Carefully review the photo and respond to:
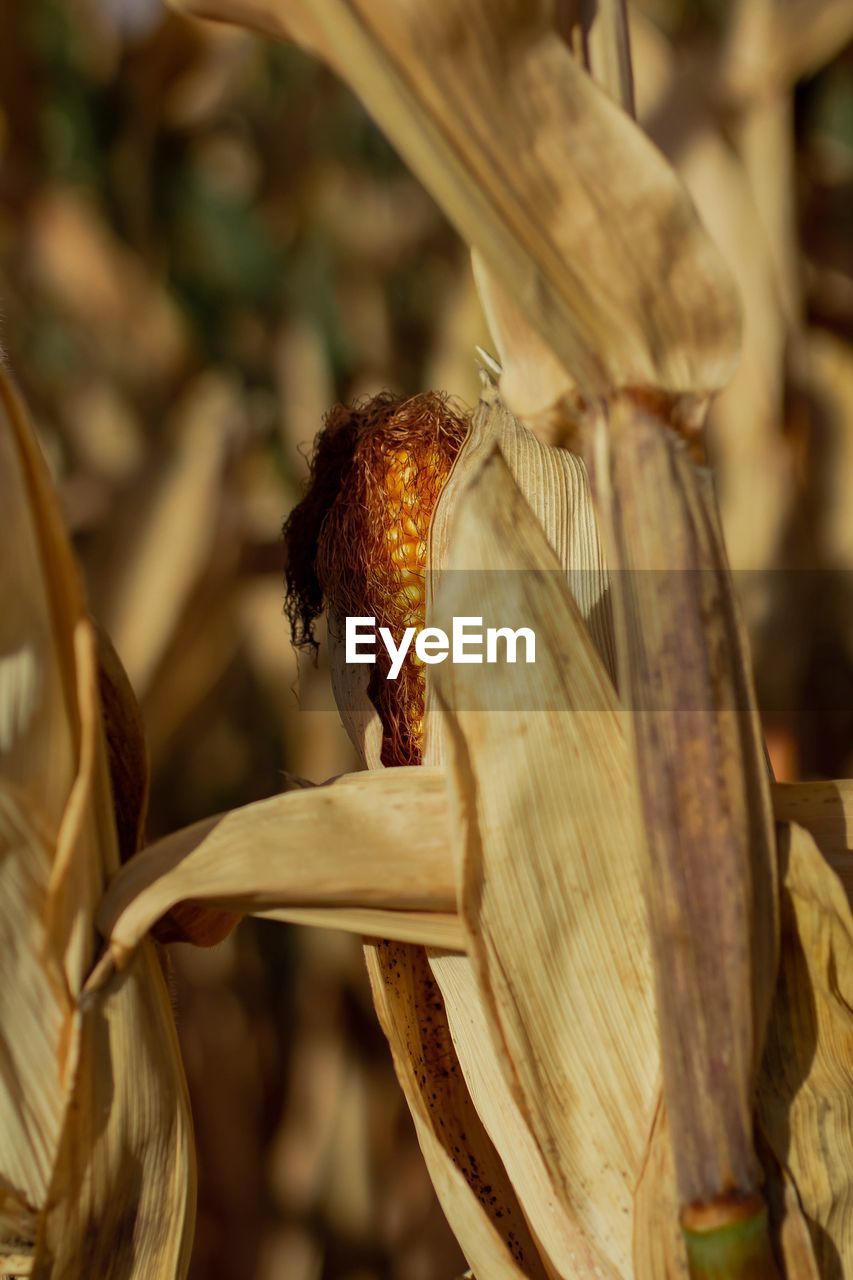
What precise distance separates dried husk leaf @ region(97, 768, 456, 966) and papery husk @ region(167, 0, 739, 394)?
0.13 metres

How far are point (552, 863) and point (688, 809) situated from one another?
6cm

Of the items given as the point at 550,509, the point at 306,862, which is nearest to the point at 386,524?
the point at 550,509

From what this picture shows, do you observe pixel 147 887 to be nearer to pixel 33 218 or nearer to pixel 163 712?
pixel 163 712

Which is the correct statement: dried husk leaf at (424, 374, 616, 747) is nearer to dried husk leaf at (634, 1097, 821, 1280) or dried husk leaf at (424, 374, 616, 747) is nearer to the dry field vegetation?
the dry field vegetation

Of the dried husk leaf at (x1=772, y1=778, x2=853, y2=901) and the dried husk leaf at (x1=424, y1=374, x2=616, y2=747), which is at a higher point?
the dried husk leaf at (x1=424, y1=374, x2=616, y2=747)

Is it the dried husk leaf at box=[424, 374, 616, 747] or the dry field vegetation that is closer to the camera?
the dry field vegetation

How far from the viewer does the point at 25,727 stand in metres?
0.32

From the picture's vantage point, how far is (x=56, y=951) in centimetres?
32

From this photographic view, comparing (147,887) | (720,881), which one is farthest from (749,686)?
(147,887)

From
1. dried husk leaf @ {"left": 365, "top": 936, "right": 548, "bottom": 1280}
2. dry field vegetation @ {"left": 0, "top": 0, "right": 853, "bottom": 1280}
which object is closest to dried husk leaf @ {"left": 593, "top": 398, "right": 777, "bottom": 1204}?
dry field vegetation @ {"left": 0, "top": 0, "right": 853, "bottom": 1280}

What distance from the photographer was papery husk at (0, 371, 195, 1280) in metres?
0.32

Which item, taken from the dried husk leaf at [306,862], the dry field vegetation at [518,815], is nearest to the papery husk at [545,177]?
the dry field vegetation at [518,815]

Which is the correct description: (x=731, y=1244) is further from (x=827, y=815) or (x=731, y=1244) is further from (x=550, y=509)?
(x=550, y=509)

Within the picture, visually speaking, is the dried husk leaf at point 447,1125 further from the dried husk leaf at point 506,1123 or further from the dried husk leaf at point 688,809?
the dried husk leaf at point 688,809
